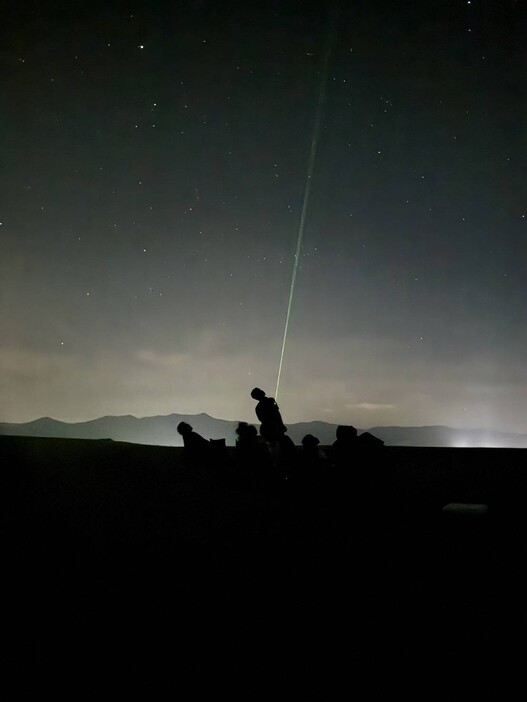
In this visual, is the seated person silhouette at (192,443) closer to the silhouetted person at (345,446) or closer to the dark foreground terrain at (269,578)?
the dark foreground terrain at (269,578)

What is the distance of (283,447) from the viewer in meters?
6.47

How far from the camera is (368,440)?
6.04 metres

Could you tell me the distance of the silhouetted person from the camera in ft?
19.1

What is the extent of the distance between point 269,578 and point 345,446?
282 cm

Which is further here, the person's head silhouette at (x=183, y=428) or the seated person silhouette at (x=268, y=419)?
the person's head silhouette at (x=183, y=428)

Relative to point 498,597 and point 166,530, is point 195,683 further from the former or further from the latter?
point 166,530

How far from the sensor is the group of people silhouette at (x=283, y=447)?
19.3 ft

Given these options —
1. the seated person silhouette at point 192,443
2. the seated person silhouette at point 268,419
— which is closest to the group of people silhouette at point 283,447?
the seated person silhouette at point 268,419

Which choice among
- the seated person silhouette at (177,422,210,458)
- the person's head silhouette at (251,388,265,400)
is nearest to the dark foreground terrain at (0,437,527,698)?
the person's head silhouette at (251,388,265,400)

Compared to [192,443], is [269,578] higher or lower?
lower

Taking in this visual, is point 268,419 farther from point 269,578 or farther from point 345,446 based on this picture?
point 269,578

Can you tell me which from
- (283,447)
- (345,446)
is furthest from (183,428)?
(345,446)

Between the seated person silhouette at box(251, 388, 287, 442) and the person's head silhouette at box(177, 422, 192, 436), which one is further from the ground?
the seated person silhouette at box(251, 388, 287, 442)

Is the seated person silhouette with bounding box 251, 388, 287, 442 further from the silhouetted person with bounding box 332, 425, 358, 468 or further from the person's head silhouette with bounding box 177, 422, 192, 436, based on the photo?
the person's head silhouette with bounding box 177, 422, 192, 436
